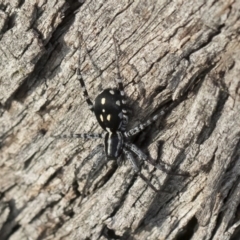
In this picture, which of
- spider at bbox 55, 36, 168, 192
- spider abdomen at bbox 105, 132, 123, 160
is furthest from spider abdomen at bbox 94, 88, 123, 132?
spider abdomen at bbox 105, 132, 123, 160

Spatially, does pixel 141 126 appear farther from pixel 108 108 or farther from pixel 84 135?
pixel 84 135

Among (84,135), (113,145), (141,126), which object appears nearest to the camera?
(141,126)

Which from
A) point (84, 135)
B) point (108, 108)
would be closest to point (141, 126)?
point (108, 108)

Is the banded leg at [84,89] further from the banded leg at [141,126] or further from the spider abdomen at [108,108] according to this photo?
the banded leg at [141,126]

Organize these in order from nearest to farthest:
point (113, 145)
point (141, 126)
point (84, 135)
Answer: point (141, 126) → point (84, 135) → point (113, 145)

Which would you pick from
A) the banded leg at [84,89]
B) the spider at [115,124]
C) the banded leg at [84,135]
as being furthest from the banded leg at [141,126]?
the banded leg at [84,89]

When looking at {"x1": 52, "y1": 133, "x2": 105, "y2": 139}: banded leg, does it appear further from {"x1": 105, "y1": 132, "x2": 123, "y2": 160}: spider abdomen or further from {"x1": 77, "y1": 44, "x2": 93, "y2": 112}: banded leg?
{"x1": 77, "y1": 44, "x2": 93, "y2": 112}: banded leg

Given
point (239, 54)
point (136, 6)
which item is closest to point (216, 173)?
point (239, 54)
